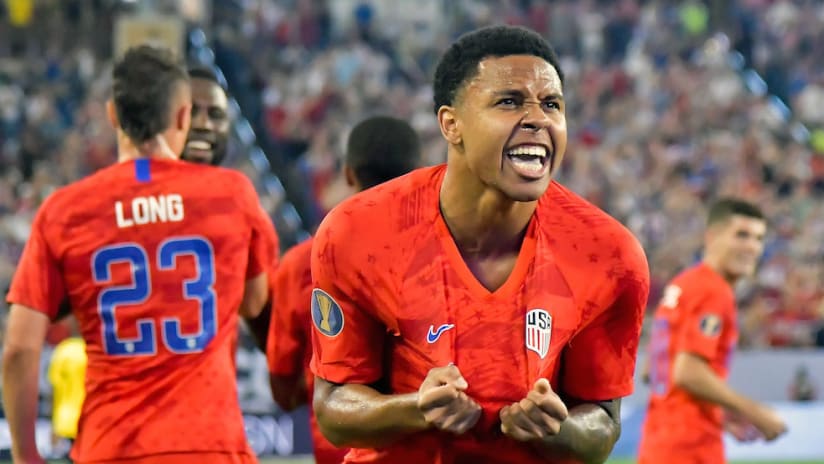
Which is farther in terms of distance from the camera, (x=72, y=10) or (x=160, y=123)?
(x=72, y=10)

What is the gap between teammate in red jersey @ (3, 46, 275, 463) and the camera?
195 inches

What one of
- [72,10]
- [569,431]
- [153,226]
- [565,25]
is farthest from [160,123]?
[565,25]

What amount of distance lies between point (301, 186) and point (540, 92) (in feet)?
47.1

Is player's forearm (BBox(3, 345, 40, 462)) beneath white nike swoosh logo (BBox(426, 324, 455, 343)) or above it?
beneath

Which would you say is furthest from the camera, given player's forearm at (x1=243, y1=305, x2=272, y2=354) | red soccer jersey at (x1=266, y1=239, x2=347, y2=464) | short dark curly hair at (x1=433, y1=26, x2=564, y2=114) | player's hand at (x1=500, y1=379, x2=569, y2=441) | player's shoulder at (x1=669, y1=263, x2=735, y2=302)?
player's shoulder at (x1=669, y1=263, x2=735, y2=302)

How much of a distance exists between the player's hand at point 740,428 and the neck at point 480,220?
4.36 metres

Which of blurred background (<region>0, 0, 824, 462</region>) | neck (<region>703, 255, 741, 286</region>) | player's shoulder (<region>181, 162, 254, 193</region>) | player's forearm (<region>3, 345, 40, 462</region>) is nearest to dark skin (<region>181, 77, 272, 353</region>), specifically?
player's shoulder (<region>181, 162, 254, 193</region>)

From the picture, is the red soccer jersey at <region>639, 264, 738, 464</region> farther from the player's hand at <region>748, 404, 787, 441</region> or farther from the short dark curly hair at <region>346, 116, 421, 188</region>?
the short dark curly hair at <region>346, 116, 421, 188</region>

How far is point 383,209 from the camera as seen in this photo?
3764 millimetres

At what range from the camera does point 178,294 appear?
199 inches

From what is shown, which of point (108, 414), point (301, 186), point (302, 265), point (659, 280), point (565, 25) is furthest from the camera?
point (565, 25)

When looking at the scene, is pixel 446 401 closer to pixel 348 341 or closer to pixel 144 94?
pixel 348 341

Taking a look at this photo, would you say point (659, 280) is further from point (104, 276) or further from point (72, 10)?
point (104, 276)

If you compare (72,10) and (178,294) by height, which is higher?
(72,10)
